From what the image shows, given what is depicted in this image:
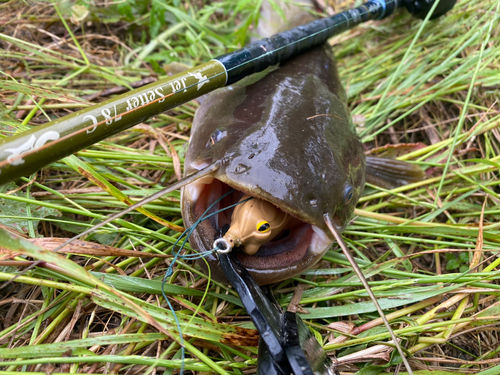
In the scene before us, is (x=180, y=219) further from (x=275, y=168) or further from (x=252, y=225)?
(x=275, y=168)

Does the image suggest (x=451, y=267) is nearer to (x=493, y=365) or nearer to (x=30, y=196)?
(x=493, y=365)

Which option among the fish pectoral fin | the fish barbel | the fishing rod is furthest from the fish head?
the fish pectoral fin

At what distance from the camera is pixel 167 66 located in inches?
98.0

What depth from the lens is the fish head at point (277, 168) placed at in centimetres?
133

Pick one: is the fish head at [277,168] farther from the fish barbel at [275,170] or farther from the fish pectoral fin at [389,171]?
the fish pectoral fin at [389,171]

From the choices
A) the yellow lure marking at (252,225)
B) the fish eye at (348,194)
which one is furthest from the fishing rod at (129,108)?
the fish eye at (348,194)

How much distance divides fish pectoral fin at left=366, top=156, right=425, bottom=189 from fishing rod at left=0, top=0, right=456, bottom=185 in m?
0.76

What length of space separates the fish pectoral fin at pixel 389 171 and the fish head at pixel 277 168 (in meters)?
0.29

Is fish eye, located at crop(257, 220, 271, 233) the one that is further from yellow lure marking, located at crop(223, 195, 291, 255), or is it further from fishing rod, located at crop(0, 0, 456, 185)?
fishing rod, located at crop(0, 0, 456, 185)

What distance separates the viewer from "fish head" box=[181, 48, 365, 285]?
1.33 m

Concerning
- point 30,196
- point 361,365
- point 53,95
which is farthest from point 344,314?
point 53,95

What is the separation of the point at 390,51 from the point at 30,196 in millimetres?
2695

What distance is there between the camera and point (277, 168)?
132 cm

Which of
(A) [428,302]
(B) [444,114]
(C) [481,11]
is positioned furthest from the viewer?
(C) [481,11]
